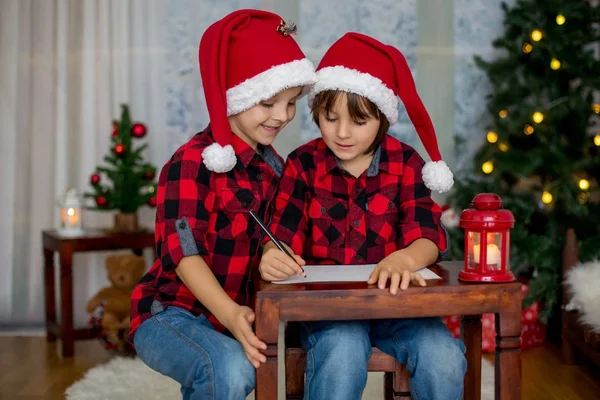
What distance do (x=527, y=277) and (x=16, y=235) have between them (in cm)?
226

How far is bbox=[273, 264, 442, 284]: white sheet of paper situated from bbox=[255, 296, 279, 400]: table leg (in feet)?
0.30

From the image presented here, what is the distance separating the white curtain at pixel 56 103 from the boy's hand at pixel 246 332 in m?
2.08

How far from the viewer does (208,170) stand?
160 centimetres

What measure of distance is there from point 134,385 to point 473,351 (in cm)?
129

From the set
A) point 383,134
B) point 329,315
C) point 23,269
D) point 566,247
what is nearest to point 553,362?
point 566,247

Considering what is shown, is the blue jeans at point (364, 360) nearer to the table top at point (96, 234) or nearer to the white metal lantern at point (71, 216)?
the table top at point (96, 234)

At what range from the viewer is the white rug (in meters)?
2.36

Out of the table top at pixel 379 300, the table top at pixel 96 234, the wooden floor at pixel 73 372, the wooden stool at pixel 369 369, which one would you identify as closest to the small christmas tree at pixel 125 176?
the table top at pixel 96 234

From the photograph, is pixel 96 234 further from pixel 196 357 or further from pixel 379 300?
pixel 379 300

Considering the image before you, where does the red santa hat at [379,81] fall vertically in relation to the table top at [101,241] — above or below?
above

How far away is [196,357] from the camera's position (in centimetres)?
143

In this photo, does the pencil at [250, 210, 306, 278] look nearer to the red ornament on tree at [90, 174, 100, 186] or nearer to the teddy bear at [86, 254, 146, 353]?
the teddy bear at [86, 254, 146, 353]

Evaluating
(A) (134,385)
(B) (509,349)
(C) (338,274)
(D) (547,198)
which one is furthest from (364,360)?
(D) (547,198)

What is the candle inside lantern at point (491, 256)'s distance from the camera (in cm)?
140
